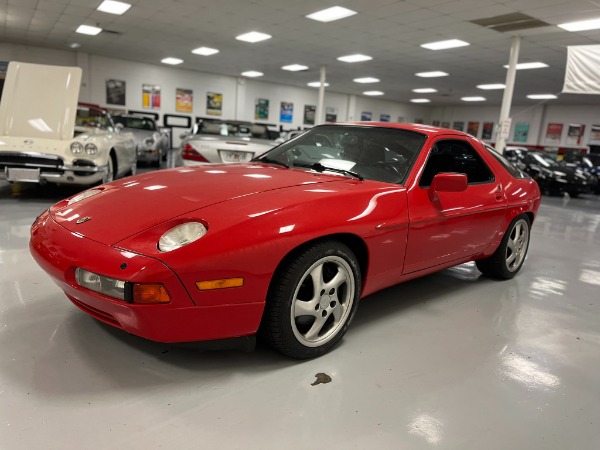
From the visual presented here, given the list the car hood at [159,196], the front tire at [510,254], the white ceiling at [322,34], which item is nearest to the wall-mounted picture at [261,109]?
the white ceiling at [322,34]

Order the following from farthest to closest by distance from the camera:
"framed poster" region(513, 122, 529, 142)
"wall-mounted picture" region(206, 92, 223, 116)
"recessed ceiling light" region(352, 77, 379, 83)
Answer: "framed poster" region(513, 122, 529, 142) → "wall-mounted picture" region(206, 92, 223, 116) → "recessed ceiling light" region(352, 77, 379, 83)

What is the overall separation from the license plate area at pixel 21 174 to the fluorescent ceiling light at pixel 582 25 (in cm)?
933

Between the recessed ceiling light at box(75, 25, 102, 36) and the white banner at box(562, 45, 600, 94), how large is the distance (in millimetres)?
11345

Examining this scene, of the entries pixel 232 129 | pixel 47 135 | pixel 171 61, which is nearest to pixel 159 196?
pixel 47 135

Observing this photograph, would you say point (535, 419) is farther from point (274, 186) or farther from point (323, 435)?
point (274, 186)

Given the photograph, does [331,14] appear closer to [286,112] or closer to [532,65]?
[532,65]

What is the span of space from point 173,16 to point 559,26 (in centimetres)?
812

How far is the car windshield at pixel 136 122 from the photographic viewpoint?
1113 centimetres

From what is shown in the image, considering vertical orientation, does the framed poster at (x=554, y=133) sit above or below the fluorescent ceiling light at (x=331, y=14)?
below

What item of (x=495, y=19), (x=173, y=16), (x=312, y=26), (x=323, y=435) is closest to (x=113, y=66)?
(x=173, y=16)

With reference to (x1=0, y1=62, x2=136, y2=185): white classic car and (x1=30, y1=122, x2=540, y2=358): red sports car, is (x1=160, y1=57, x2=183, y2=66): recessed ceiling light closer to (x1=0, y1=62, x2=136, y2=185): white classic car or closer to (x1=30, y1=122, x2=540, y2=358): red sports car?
(x1=0, y1=62, x2=136, y2=185): white classic car

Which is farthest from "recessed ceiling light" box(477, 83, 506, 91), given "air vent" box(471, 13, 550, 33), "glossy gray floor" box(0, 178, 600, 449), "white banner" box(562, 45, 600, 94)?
"glossy gray floor" box(0, 178, 600, 449)

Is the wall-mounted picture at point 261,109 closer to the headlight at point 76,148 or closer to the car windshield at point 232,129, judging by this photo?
the car windshield at point 232,129

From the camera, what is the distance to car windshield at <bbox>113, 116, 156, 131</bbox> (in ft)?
36.5
